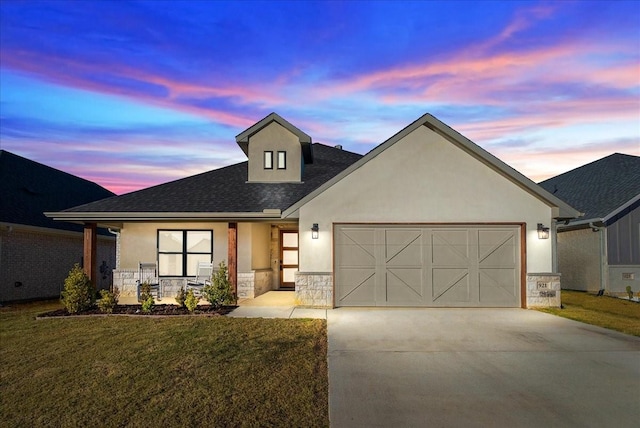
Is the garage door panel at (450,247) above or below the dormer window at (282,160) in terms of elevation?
below

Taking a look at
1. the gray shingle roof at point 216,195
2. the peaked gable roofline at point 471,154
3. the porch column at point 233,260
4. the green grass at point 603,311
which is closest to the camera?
the green grass at point 603,311

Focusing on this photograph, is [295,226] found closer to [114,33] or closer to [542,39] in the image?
[114,33]

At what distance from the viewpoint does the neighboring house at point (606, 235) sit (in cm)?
1485

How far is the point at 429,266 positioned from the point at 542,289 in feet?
11.1

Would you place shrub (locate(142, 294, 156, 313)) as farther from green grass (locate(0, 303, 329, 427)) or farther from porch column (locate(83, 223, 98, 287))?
porch column (locate(83, 223, 98, 287))

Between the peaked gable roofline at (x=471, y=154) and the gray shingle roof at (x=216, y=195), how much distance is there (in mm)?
2241

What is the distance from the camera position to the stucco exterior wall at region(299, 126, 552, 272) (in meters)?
11.3

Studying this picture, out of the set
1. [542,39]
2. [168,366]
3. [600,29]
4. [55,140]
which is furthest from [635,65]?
[55,140]

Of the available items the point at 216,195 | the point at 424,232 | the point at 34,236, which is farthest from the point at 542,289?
the point at 34,236

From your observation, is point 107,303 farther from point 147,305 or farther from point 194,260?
point 194,260

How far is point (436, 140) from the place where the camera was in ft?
37.1

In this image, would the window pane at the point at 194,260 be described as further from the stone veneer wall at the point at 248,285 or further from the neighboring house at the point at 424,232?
the neighboring house at the point at 424,232

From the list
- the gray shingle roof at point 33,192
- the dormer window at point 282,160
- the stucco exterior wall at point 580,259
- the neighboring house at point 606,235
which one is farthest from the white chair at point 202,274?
the stucco exterior wall at point 580,259

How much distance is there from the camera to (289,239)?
15.6 metres
